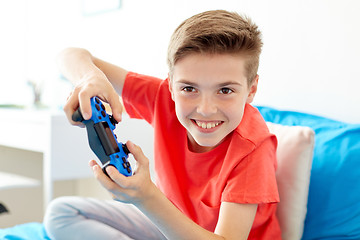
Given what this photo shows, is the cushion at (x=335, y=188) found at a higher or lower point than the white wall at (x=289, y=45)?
lower

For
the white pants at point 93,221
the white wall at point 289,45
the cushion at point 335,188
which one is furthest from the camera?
the white wall at point 289,45

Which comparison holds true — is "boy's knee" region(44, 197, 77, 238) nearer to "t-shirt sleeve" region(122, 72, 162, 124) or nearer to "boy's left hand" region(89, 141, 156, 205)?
"t-shirt sleeve" region(122, 72, 162, 124)

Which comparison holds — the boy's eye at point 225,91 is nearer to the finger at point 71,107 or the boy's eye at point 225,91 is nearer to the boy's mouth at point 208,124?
the boy's mouth at point 208,124

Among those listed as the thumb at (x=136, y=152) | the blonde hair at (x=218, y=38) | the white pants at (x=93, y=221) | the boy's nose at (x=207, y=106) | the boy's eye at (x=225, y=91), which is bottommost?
the white pants at (x=93, y=221)

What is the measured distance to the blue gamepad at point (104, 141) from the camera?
2.19ft

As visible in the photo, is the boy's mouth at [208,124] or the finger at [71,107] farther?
the boy's mouth at [208,124]

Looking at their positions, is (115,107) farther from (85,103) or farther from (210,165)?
(210,165)

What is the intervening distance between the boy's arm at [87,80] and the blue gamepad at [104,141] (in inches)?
0.6

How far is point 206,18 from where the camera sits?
0.93 m

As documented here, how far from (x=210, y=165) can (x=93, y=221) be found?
0.38m

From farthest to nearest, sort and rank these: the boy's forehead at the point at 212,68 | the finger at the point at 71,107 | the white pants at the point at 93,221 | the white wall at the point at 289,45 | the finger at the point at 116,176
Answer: the white wall at the point at 289,45
the white pants at the point at 93,221
the boy's forehead at the point at 212,68
the finger at the point at 71,107
the finger at the point at 116,176

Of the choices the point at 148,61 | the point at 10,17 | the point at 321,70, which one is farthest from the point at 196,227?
the point at 10,17

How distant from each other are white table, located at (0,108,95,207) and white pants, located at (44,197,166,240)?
62 cm

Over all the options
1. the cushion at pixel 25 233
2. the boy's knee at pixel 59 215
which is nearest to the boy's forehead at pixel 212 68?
the boy's knee at pixel 59 215
